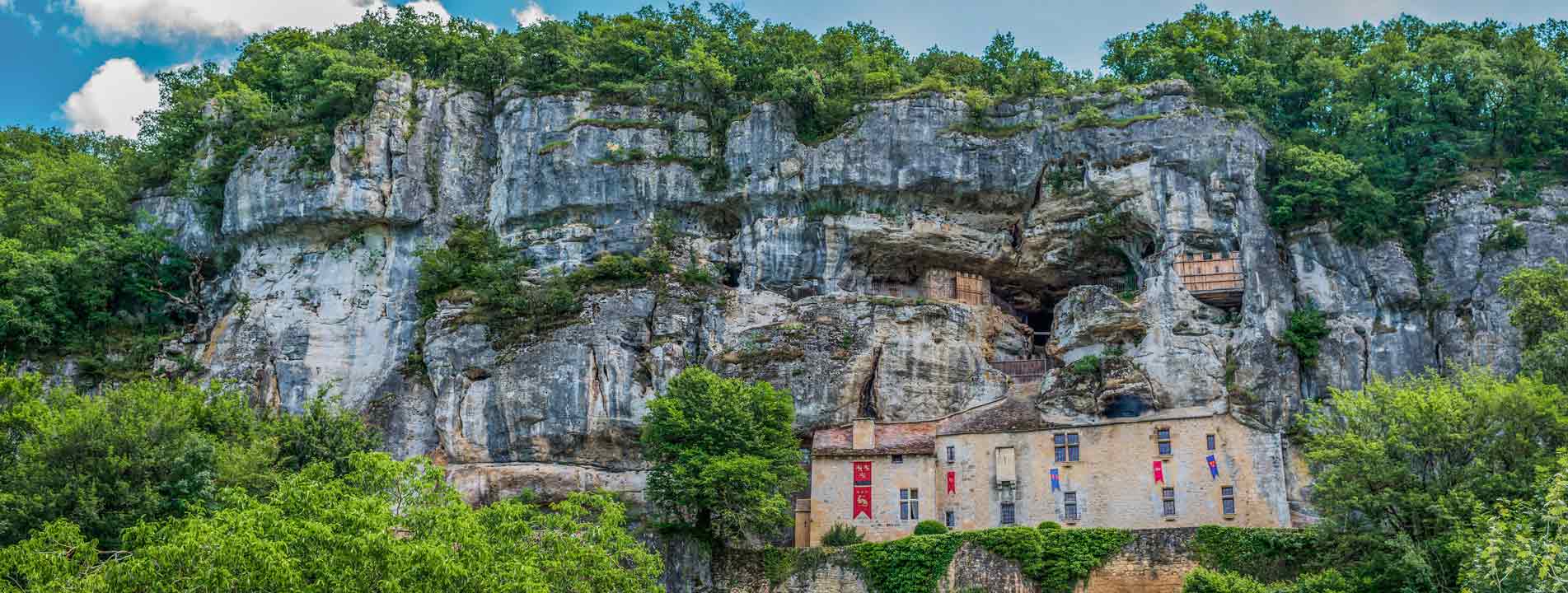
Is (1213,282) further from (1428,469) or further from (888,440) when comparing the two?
(1428,469)

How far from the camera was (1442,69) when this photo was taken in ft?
163

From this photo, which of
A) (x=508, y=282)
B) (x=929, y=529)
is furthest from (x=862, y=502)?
(x=508, y=282)

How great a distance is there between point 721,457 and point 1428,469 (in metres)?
18.5

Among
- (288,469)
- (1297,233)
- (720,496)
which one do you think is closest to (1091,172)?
(1297,233)

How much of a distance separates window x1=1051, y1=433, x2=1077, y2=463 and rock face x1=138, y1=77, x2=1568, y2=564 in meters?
1.10

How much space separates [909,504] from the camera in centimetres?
4131

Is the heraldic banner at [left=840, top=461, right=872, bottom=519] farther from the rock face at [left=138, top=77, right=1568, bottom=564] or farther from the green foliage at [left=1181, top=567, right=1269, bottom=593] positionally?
the green foliage at [left=1181, top=567, right=1269, bottom=593]

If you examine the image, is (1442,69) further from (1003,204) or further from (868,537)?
(868,537)

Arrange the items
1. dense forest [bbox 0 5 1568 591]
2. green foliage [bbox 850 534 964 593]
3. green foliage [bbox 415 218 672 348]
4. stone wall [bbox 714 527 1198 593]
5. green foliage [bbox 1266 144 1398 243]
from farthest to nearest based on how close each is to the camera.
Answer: green foliage [bbox 415 218 672 348]
green foliage [bbox 1266 144 1398 243]
green foliage [bbox 850 534 964 593]
stone wall [bbox 714 527 1198 593]
dense forest [bbox 0 5 1568 591]

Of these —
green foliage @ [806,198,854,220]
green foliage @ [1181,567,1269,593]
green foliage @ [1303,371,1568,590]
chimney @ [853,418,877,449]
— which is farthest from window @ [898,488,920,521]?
green foliage @ [1303,371,1568,590]

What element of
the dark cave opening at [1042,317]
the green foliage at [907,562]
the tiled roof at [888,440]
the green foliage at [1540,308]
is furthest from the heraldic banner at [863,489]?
the green foliage at [1540,308]

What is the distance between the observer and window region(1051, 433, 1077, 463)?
135 ft

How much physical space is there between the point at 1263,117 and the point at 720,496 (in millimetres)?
25880

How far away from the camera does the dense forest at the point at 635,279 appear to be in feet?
90.1
